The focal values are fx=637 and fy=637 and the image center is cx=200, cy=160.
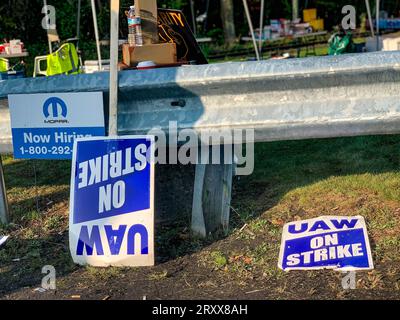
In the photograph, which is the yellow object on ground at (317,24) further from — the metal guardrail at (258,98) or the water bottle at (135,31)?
the metal guardrail at (258,98)

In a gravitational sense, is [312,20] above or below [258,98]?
above

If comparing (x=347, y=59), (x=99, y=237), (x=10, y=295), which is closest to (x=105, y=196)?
(x=99, y=237)

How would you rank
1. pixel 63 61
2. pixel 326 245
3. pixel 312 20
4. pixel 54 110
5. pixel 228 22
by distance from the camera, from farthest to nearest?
1. pixel 312 20
2. pixel 228 22
3. pixel 63 61
4. pixel 54 110
5. pixel 326 245

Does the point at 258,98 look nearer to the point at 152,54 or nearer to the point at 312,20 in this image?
the point at 152,54

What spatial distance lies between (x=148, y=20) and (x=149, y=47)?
253 mm

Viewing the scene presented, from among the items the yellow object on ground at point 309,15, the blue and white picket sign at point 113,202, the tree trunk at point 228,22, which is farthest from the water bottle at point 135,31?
the yellow object on ground at point 309,15

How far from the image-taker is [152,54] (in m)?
4.88

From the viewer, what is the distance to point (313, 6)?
985 inches

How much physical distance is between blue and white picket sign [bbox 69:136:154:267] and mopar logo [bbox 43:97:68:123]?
286 millimetres

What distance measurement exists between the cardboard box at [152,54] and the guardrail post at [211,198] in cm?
112

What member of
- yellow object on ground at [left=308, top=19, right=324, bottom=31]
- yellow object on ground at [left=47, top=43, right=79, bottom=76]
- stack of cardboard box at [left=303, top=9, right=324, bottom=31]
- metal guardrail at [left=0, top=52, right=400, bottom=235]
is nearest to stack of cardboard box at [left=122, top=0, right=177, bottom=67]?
metal guardrail at [left=0, top=52, right=400, bottom=235]

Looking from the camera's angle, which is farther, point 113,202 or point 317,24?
point 317,24

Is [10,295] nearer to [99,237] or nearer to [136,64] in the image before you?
[99,237]

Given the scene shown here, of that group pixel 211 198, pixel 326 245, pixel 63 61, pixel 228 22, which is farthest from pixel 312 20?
pixel 326 245
